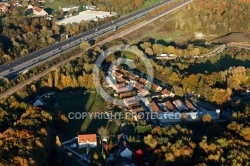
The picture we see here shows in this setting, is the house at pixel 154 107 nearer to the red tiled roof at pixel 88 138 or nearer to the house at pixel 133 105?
the house at pixel 133 105

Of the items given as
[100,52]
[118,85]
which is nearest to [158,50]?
[100,52]

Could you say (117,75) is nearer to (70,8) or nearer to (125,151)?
(125,151)

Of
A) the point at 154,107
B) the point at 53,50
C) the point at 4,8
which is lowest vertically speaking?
the point at 154,107

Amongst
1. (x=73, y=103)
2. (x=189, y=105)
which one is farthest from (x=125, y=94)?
(x=189, y=105)

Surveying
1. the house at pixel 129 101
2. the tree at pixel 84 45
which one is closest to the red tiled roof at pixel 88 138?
the house at pixel 129 101

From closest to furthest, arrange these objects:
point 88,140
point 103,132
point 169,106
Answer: point 88,140
point 103,132
point 169,106

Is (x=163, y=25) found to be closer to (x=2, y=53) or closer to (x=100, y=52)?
(x=100, y=52)

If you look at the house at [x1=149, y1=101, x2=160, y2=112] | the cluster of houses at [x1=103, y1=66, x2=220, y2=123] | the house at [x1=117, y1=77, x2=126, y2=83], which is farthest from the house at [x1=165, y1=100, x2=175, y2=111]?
the house at [x1=117, y1=77, x2=126, y2=83]
